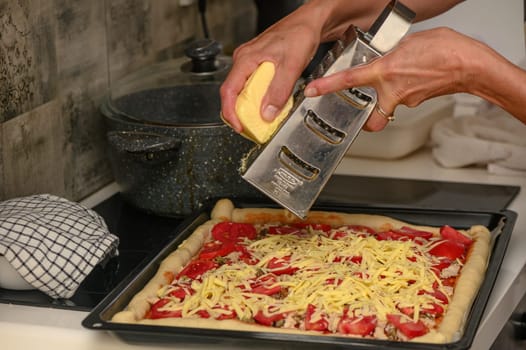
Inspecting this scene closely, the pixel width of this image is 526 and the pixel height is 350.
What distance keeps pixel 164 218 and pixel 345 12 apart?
49 cm

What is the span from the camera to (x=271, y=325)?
1.25m

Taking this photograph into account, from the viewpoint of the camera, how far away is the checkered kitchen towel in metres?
1.36

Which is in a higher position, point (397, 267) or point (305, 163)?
point (305, 163)

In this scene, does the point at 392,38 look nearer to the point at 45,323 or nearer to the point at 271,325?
the point at 271,325

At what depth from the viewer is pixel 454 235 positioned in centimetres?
154

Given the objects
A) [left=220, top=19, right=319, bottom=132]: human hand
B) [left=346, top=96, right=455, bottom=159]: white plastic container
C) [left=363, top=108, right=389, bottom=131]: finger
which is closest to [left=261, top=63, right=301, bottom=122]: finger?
[left=220, top=19, right=319, bottom=132]: human hand

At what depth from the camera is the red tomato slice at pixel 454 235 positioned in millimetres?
1527

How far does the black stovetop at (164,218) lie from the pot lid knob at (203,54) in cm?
29

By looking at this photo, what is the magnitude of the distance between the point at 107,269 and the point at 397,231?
1.55 feet

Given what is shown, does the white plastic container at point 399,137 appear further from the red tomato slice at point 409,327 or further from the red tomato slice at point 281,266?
the red tomato slice at point 409,327

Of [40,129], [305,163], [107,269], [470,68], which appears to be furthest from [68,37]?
[470,68]

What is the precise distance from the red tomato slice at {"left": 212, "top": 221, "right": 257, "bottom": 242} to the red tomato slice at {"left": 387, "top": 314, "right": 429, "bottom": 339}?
366mm

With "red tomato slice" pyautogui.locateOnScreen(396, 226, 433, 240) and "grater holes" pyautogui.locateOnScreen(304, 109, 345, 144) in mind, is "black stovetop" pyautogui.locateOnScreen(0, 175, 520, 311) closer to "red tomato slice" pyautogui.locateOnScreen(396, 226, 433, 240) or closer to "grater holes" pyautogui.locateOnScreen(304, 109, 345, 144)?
"red tomato slice" pyautogui.locateOnScreen(396, 226, 433, 240)

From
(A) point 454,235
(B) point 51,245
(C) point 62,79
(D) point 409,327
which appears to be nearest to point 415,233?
(A) point 454,235
